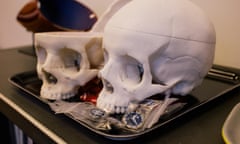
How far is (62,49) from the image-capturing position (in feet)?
1.69

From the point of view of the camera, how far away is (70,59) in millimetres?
542

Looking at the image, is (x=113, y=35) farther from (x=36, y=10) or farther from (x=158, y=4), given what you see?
(x=36, y=10)

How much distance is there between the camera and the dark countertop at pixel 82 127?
14.8 inches

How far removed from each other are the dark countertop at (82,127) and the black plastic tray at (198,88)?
0.01 m

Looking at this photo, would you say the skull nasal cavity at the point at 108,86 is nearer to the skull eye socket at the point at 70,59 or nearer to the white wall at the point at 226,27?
the skull eye socket at the point at 70,59

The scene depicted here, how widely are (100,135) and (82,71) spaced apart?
167 mm

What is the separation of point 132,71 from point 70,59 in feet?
0.49

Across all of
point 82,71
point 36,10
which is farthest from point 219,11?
point 36,10

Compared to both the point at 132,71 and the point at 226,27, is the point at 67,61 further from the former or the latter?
the point at 226,27

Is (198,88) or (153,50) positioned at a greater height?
(153,50)

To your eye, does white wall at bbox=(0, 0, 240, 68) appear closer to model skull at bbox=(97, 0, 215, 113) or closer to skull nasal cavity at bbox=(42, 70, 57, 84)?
model skull at bbox=(97, 0, 215, 113)

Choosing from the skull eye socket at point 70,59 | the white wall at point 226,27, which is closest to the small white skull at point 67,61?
the skull eye socket at point 70,59

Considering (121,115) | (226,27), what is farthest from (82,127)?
(226,27)

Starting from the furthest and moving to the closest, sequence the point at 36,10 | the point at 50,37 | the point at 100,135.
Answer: the point at 36,10, the point at 50,37, the point at 100,135
